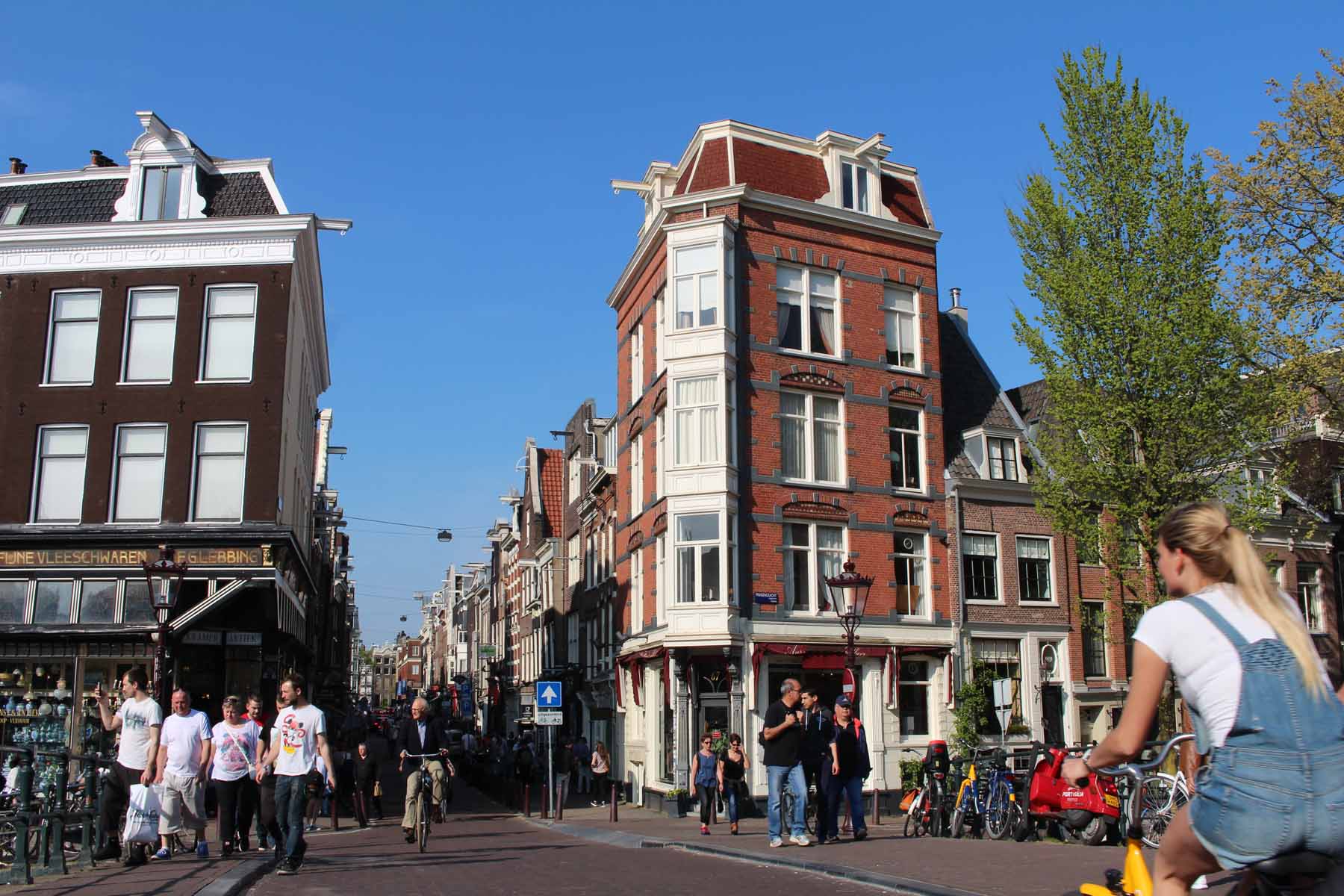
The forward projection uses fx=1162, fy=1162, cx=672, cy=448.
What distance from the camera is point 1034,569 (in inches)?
1218

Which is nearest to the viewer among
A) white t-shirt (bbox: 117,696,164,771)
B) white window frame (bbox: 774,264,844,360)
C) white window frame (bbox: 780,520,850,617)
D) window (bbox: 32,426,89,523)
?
white t-shirt (bbox: 117,696,164,771)

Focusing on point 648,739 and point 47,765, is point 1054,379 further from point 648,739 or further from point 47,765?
point 47,765

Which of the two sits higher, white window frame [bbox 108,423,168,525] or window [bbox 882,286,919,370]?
window [bbox 882,286,919,370]

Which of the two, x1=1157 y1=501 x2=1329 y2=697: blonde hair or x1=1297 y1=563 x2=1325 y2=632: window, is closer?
x1=1157 y1=501 x2=1329 y2=697: blonde hair

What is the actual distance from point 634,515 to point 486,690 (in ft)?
182

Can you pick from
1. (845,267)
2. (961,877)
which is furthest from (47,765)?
(845,267)

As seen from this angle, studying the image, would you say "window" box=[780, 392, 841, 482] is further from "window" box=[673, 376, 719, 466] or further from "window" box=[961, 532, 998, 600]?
"window" box=[961, 532, 998, 600]

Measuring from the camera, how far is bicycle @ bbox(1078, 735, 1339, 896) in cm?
320

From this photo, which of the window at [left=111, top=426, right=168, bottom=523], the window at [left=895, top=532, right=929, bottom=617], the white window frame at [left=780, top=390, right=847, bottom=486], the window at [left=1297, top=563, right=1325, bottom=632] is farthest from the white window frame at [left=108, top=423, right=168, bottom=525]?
the window at [left=1297, top=563, right=1325, bottom=632]

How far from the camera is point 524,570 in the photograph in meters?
60.2

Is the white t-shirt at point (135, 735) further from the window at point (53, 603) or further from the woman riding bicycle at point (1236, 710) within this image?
the window at point (53, 603)

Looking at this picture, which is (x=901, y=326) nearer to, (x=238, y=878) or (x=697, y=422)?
(x=697, y=422)

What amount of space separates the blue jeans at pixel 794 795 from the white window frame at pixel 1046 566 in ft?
59.1

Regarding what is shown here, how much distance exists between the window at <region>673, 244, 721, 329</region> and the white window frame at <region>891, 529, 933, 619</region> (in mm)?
7313
